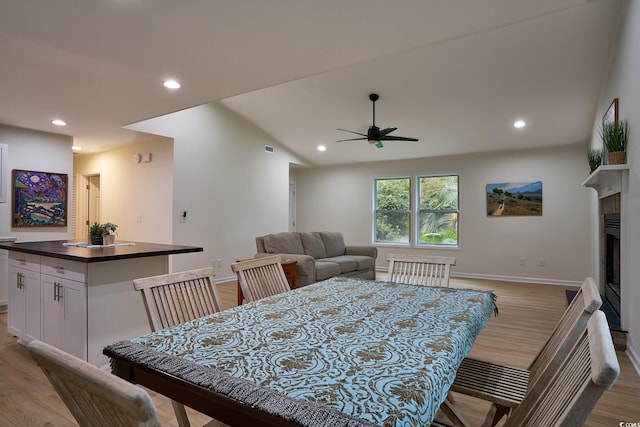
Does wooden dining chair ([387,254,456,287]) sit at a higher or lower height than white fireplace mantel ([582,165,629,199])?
lower

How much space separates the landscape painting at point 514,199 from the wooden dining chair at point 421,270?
15.1 ft

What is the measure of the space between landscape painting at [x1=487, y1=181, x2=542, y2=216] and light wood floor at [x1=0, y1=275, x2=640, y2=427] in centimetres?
210

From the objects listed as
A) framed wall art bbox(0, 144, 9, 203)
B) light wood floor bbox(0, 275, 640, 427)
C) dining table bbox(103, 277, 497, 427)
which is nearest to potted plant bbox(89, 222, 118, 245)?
light wood floor bbox(0, 275, 640, 427)

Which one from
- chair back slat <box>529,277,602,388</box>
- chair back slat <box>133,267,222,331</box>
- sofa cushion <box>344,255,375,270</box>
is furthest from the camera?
sofa cushion <box>344,255,375,270</box>

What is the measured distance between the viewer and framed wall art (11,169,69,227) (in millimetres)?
4594

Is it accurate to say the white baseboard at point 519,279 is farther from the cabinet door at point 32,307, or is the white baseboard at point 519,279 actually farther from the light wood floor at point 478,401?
the cabinet door at point 32,307

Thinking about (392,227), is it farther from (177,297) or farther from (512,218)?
(177,297)

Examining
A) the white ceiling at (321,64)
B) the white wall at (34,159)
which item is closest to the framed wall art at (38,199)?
the white wall at (34,159)

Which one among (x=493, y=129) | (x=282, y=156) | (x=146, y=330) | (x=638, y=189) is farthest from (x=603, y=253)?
(x=282, y=156)

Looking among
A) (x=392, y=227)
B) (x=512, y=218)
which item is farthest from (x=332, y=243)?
(x=512, y=218)

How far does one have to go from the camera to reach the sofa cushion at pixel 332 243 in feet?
19.4

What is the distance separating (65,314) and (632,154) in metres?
4.43

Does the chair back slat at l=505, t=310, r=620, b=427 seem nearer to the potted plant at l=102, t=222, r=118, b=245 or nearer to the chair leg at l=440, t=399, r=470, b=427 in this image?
the chair leg at l=440, t=399, r=470, b=427

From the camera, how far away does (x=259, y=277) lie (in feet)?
6.91
